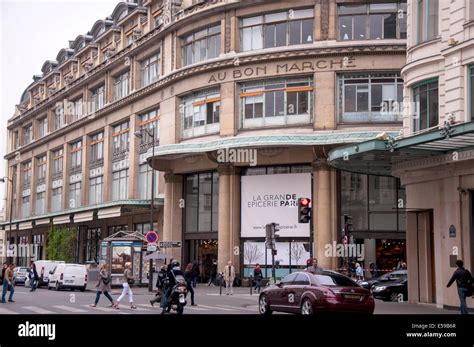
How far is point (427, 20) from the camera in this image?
26594mm

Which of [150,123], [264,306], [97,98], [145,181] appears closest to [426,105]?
[264,306]

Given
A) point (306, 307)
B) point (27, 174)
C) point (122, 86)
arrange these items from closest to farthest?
point (306, 307)
point (122, 86)
point (27, 174)

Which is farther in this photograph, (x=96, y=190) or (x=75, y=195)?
(x=75, y=195)

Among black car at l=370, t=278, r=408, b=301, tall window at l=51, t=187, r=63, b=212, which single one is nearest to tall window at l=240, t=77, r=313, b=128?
black car at l=370, t=278, r=408, b=301

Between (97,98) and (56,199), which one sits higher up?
(97,98)

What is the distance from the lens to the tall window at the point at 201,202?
50000 millimetres

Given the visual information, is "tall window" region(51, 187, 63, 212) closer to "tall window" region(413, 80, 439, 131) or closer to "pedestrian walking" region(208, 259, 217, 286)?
"pedestrian walking" region(208, 259, 217, 286)

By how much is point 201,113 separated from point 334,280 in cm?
2949

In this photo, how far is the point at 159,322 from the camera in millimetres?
9375

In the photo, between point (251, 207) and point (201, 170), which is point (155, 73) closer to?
point (201, 170)

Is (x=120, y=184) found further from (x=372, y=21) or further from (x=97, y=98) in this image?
(x=372, y=21)

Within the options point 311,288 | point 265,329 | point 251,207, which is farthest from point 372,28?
point 265,329

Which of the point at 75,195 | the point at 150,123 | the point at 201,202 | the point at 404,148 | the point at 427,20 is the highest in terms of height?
the point at 150,123

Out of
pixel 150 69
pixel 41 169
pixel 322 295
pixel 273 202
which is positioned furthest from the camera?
pixel 41 169
